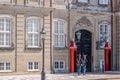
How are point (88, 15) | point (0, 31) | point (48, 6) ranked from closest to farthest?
point (0, 31) < point (48, 6) < point (88, 15)

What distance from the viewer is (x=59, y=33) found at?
37688mm

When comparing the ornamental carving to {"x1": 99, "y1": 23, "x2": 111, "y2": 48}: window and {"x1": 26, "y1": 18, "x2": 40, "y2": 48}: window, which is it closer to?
{"x1": 99, "y1": 23, "x2": 111, "y2": 48}: window

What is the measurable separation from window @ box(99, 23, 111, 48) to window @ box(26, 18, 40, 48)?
23.7 feet

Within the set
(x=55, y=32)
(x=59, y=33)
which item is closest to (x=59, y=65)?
(x=59, y=33)

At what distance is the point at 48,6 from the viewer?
36.7 m

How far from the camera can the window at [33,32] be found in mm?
35719

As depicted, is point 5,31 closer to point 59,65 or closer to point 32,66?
point 32,66

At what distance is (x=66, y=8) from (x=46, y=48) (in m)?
4.38

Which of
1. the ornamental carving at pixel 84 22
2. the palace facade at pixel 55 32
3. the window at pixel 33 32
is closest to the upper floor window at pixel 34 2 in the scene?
the palace facade at pixel 55 32

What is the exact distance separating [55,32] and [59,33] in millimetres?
448

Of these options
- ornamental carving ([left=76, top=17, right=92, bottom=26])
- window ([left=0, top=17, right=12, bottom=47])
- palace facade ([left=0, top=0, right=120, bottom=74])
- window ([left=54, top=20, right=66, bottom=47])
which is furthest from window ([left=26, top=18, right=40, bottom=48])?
ornamental carving ([left=76, top=17, right=92, bottom=26])

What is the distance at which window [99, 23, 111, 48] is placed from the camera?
40.4 meters

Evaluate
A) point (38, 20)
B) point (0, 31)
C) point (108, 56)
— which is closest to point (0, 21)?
point (0, 31)

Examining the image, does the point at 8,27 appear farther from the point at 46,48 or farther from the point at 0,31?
the point at 46,48
